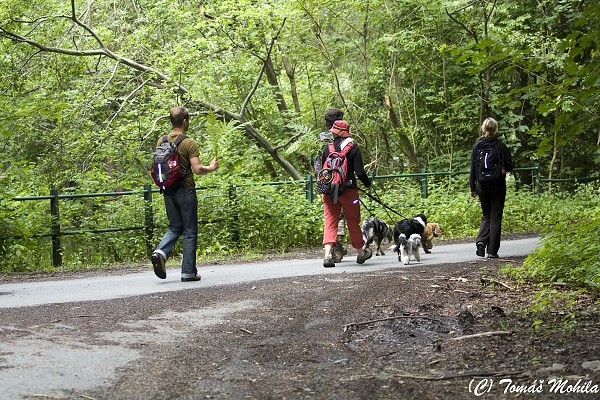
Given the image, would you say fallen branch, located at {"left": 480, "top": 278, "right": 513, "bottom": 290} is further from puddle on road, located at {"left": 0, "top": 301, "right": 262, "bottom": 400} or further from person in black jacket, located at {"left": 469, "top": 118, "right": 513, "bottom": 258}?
puddle on road, located at {"left": 0, "top": 301, "right": 262, "bottom": 400}

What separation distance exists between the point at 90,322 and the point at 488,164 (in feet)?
22.7

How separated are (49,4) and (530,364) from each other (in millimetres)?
18083

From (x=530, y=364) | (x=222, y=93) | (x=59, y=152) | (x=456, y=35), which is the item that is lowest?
(x=530, y=364)

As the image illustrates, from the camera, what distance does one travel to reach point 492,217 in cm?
1252

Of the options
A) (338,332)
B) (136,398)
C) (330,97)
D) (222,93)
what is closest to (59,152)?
(222,93)

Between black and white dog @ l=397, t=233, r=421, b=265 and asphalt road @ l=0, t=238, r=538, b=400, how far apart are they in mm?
170

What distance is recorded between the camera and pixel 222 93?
2184cm

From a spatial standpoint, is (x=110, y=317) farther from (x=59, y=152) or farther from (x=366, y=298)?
(x=59, y=152)

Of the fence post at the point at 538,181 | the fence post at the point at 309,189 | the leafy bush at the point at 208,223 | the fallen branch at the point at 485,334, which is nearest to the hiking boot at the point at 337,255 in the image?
the leafy bush at the point at 208,223

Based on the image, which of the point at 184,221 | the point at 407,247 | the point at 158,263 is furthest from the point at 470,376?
the point at 407,247

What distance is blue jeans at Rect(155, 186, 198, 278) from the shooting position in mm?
10461

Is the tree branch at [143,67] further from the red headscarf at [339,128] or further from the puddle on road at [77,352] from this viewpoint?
the puddle on road at [77,352]

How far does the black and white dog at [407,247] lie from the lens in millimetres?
12336

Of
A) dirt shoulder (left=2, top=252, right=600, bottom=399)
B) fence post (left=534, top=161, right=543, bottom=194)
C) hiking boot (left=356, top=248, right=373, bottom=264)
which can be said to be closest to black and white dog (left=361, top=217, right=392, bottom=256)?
hiking boot (left=356, top=248, right=373, bottom=264)
